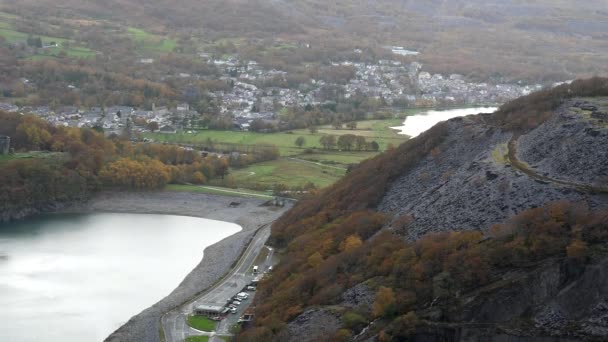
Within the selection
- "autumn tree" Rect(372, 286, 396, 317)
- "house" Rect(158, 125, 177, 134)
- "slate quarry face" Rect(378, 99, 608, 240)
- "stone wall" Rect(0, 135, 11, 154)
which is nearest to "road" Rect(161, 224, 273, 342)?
Answer: "slate quarry face" Rect(378, 99, 608, 240)

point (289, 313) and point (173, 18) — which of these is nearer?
point (289, 313)

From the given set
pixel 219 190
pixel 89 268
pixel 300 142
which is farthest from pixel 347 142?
pixel 89 268

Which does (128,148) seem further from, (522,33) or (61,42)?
(522,33)

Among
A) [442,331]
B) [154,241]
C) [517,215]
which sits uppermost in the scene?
[517,215]

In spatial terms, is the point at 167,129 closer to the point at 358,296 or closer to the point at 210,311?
the point at 210,311

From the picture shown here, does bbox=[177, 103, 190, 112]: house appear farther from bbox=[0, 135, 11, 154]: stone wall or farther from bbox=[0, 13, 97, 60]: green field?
bbox=[0, 135, 11, 154]: stone wall

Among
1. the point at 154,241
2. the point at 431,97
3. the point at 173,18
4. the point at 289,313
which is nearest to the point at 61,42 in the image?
the point at 173,18

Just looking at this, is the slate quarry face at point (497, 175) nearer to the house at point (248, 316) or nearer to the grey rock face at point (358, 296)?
the grey rock face at point (358, 296)

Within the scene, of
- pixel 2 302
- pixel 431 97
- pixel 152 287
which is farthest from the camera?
pixel 431 97
